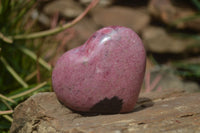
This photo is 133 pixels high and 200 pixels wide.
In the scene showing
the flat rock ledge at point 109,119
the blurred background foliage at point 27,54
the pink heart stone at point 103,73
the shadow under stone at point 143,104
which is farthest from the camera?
the blurred background foliage at point 27,54

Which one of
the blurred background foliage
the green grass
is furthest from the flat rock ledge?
the green grass

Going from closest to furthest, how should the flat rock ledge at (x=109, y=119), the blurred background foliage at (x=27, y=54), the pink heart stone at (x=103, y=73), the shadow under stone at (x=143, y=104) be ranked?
the flat rock ledge at (x=109, y=119), the pink heart stone at (x=103, y=73), the shadow under stone at (x=143, y=104), the blurred background foliage at (x=27, y=54)

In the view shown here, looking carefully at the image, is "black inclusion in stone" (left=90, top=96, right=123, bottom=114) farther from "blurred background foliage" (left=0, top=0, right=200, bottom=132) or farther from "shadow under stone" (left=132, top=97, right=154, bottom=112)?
"blurred background foliage" (left=0, top=0, right=200, bottom=132)

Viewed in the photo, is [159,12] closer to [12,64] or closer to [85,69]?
[12,64]

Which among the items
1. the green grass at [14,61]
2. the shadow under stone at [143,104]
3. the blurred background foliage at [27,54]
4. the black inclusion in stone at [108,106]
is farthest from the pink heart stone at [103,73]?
the green grass at [14,61]

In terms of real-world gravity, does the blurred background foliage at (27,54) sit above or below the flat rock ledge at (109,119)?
above

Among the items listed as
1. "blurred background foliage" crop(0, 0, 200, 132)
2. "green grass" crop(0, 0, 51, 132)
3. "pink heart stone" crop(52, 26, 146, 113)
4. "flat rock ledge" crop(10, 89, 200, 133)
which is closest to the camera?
"flat rock ledge" crop(10, 89, 200, 133)

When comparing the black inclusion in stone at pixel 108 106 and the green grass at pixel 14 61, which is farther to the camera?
the green grass at pixel 14 61

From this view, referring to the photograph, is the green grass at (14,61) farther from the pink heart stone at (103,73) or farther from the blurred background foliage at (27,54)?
the pink heart stone at (103,73)
